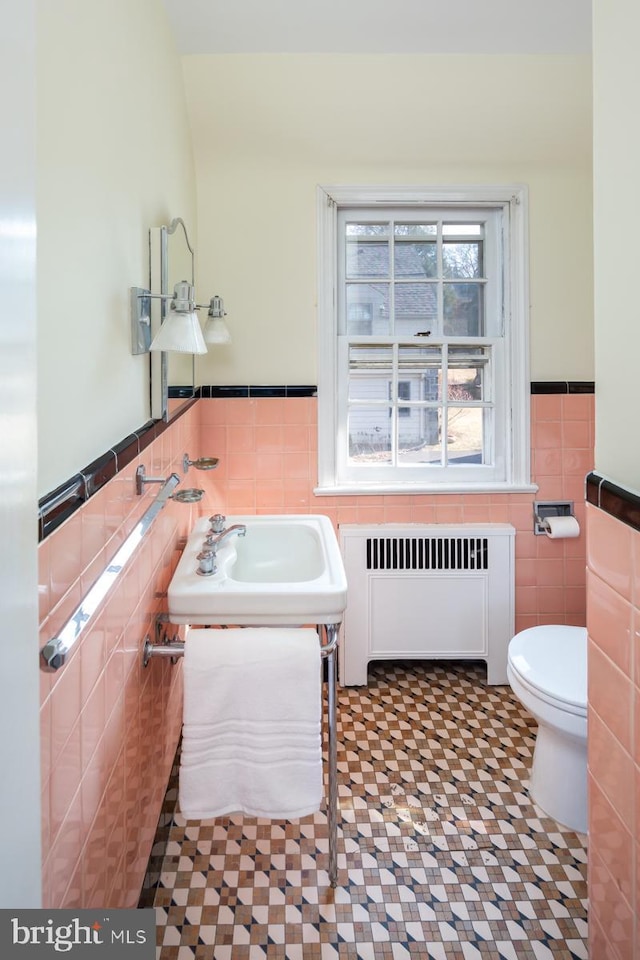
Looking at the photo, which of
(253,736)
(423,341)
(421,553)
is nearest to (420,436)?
(423,341)

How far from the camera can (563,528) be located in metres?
2.77

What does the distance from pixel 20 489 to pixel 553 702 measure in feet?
5.54

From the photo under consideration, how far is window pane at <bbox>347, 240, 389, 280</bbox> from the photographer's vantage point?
2.86 metres

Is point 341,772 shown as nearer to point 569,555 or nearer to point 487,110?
point 569,555

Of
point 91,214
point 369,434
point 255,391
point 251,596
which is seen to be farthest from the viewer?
point 369,434

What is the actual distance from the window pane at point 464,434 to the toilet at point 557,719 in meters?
1.05

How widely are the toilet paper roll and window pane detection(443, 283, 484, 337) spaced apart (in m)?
0.88

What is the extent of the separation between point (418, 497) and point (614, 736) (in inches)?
72.4

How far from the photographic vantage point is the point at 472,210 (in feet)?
9.34

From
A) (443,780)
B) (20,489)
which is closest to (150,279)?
(20,489)

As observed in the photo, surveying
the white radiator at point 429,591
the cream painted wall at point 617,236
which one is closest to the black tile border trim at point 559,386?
the white radiator at point 429,591

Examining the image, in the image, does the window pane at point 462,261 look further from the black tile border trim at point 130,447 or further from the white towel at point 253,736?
the white towel at point 253,736

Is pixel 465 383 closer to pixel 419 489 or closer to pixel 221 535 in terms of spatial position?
pixel 419 489

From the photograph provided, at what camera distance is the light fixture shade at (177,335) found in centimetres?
155
